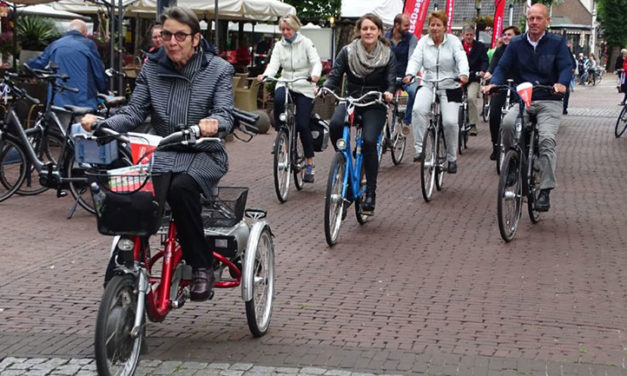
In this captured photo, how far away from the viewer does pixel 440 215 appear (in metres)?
10.5

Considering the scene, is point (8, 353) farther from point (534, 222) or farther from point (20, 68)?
point (20, 68)

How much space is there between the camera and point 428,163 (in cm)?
1157

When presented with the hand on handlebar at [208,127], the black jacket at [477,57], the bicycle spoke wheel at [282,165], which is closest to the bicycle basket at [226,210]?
the hand on handlebar at [208,127]

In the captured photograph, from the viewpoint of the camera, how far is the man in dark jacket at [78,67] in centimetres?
1151

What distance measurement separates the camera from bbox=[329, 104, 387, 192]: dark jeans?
9430 mm

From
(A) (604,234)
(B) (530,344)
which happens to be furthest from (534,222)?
(B) (530,344)

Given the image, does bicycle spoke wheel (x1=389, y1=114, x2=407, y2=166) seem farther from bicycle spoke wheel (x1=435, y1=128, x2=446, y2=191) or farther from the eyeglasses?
the eyeglasses

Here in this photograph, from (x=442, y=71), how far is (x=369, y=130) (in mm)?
3506

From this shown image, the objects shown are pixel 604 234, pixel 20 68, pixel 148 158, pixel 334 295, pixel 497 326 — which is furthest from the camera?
pixel 20 68

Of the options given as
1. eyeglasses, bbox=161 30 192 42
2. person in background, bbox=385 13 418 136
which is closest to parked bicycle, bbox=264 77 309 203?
person in background, bbox=385 13 418 136

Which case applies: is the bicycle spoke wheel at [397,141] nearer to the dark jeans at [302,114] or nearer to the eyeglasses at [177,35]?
A: the dark jeans at [302,114]

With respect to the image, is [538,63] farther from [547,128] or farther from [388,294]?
[388,294]

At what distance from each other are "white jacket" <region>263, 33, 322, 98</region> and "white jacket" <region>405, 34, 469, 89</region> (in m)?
1.27

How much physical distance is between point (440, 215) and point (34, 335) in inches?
213
